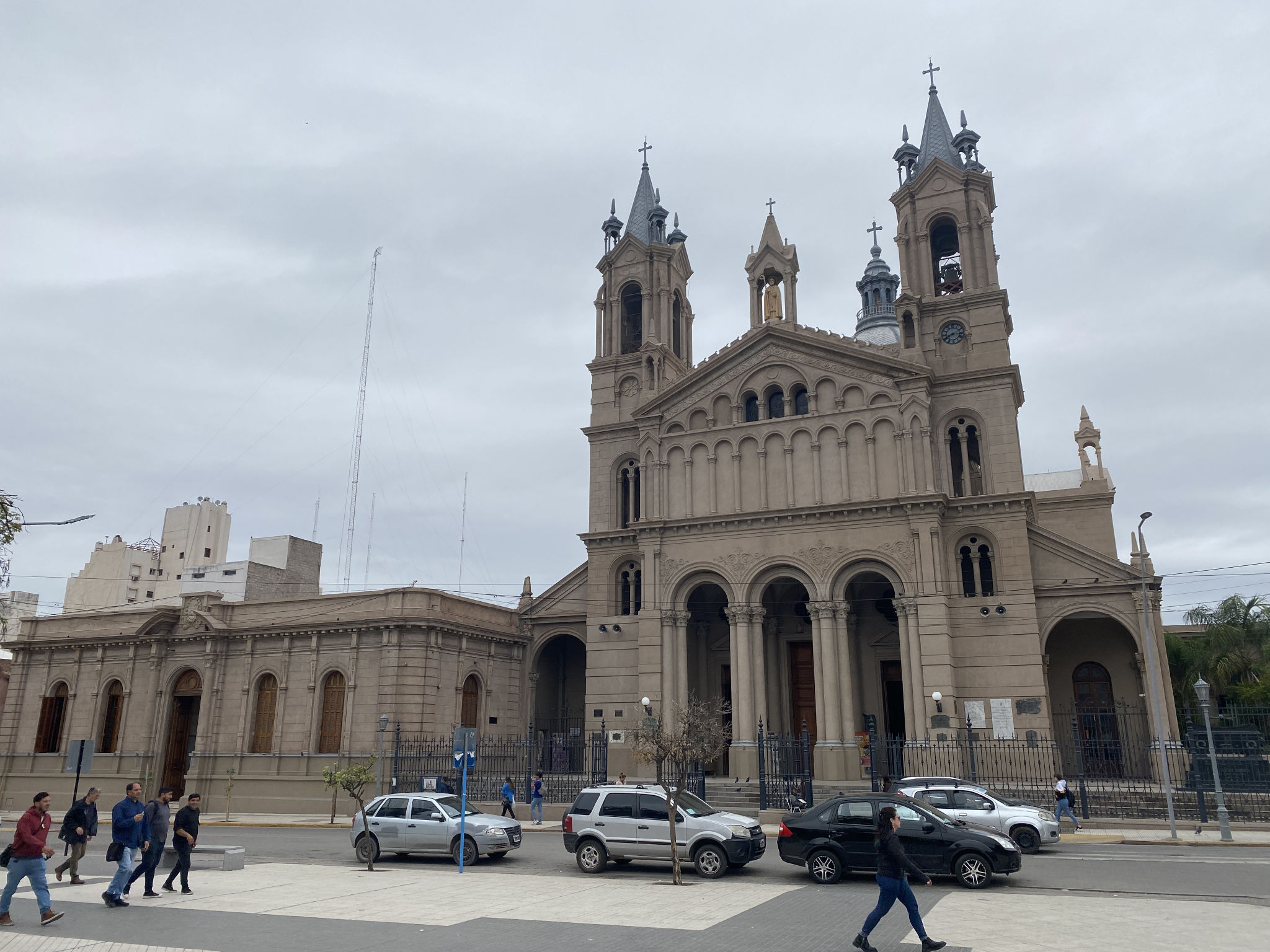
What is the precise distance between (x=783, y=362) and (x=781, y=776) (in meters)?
17.3

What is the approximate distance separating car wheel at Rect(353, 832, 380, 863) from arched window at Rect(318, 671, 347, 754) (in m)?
17.0

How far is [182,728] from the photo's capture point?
4175 cm

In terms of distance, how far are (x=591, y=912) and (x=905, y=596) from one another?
2373 cm

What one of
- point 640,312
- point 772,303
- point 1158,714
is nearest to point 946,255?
point 772,303

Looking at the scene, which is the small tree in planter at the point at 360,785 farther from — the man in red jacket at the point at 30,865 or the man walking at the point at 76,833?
the man in red jacket at the point at 30,865

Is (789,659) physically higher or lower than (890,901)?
higher

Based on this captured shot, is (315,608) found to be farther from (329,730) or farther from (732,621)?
(732,621)

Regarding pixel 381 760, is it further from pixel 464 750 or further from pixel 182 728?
pixel 464 750

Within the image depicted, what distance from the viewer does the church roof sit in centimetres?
4275

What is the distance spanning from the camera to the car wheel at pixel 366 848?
19.9 meters

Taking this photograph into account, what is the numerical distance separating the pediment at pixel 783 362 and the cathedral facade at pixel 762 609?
11 centimetres

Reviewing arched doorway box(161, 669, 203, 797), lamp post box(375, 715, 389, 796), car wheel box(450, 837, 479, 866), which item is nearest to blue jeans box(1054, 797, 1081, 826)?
car wheel box(450, 837, 479, 866)

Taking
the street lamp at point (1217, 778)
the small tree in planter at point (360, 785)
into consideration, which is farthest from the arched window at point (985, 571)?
the small tree in planter at point (360, 785)

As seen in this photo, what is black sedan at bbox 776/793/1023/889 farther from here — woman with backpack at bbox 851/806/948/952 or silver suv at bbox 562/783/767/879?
woman with backpack at bbox 851/806/948/952
